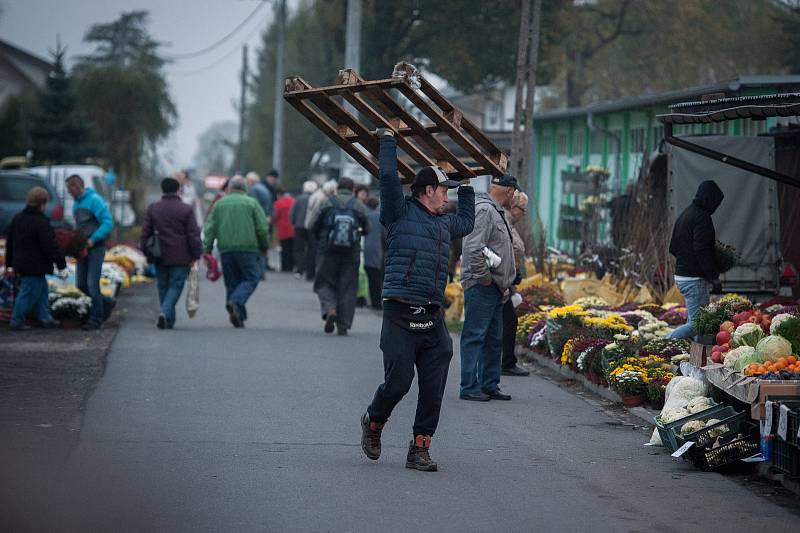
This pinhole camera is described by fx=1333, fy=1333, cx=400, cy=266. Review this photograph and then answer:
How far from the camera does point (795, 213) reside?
16594 millimetres

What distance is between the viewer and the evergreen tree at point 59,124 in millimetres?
41500

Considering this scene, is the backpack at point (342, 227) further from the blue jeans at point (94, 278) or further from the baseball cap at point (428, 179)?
the baseball cap at point (428, 179)

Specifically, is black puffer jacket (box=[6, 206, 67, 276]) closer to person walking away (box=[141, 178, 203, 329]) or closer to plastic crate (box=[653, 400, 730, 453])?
person walking away (box=[141, 178, 203, 329])

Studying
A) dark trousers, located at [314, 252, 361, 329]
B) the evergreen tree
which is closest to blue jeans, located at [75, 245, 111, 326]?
dark trousers, located at [314, 252, 361, 329]

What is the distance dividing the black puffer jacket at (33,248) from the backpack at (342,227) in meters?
3.25

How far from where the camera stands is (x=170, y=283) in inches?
659

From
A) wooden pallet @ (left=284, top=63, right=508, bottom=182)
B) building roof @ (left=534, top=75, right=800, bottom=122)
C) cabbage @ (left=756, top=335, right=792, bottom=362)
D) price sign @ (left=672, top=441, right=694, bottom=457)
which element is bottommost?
price sign @ (left=672, top=441, right=694, bottom=457)

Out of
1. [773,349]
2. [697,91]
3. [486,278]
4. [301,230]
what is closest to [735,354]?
[773,349]

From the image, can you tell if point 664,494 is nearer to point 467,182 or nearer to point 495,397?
point 467,182

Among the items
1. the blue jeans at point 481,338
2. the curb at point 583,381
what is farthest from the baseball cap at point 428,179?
the curb at point 583,381

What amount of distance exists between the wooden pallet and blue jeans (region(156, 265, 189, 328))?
7462 millimetres

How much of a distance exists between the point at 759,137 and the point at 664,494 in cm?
856

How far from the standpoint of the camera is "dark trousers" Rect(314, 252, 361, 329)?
1664 centimetres

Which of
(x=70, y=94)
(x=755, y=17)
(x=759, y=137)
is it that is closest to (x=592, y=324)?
(x=759, y=137)
